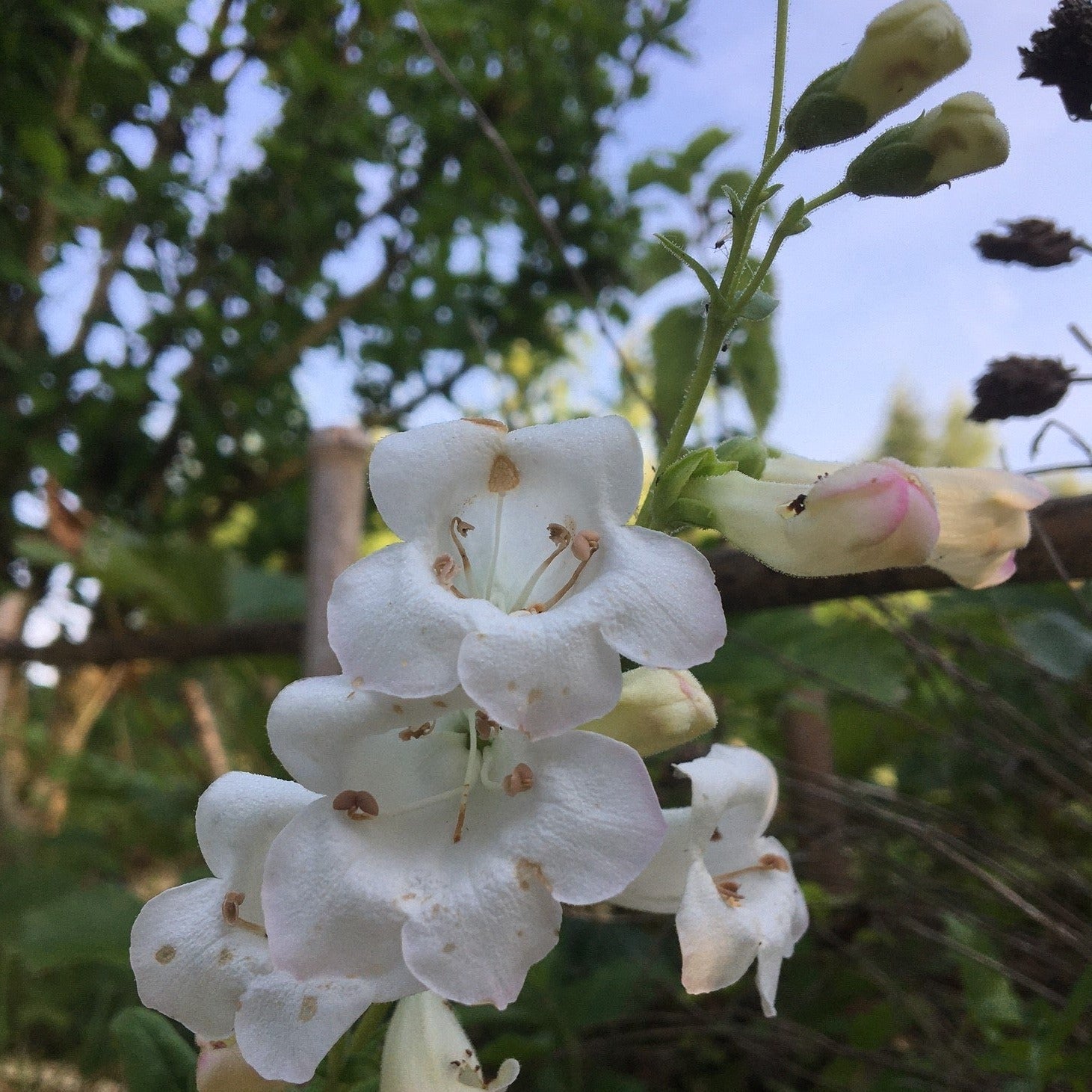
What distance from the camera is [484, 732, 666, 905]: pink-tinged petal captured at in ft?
1.39

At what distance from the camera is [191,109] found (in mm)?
1806

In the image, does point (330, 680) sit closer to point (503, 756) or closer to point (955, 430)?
point (503, 756)

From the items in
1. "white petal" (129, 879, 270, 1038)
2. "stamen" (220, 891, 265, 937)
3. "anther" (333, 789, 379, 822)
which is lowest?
"white petal" (129, 879, 270, 1038)

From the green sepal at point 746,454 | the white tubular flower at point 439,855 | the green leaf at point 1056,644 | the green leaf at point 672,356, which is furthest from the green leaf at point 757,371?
the white tubular flower at point 439,855

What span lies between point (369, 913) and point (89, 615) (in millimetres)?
2021

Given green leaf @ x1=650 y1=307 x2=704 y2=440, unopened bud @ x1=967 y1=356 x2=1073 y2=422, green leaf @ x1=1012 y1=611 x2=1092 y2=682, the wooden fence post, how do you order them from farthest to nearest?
the wooden fence post, green leaf @ x1=650 y1=307 x2=704 y2=440, green leaf @ x1=1012 y1=611 x2=1092 y2=682, unopened bud @ x1=967 y1=356 x2=1073 y2=422

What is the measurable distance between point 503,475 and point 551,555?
0.06 m

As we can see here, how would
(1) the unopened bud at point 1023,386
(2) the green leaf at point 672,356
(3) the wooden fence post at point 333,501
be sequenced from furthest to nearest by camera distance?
(3) the wooden fence post at point 333,501
(2) the green leaf at point 672,356
(1) the unopened bud at point 1023,386

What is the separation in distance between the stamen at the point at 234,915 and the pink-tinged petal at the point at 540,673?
22cm

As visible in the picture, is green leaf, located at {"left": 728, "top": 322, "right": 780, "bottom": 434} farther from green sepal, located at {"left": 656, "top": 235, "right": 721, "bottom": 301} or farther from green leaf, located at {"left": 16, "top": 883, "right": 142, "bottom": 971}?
green leaf, located at {"left": 16, "top": 883, "right": 142, "bottom": 971}

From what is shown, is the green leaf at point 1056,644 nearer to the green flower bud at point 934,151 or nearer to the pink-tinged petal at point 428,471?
the green flower bud at point 934,151

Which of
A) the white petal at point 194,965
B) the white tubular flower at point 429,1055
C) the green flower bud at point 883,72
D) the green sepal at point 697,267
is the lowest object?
the white tubular flower at point 429,1055

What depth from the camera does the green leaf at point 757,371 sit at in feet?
3.92

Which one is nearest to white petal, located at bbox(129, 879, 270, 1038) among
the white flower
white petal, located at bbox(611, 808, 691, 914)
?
the white flower
